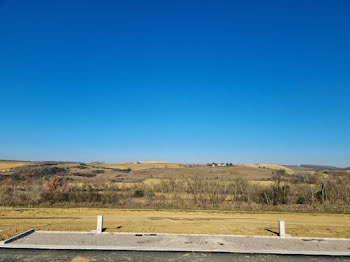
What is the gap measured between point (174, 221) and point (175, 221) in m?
0.06

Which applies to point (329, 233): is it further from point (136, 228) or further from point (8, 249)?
point (8, 249)

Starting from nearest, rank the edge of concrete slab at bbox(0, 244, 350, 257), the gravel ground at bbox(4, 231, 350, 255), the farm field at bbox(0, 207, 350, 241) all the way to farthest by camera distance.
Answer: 1. the edge of concrete slab at bbox(0, 244, 350, 257)
2. the gravel ground at bbox(4, 231, 350, 255)
3. the farm field at bbox(0, 207, 350, 241)

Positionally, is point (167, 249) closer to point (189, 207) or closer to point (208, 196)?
point (189, 207)

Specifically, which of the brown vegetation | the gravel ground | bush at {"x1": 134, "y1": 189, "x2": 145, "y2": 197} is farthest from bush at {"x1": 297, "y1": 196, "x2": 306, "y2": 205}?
bush at {"x1": 134, "y1": 189, "x2": 145, "y2": 197}

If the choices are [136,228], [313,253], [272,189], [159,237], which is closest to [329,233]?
[313,253]

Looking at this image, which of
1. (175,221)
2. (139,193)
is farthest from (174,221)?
(139,193)

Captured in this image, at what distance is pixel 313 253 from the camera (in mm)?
10070

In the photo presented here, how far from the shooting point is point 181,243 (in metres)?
11.2

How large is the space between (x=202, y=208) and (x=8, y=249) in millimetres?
14283

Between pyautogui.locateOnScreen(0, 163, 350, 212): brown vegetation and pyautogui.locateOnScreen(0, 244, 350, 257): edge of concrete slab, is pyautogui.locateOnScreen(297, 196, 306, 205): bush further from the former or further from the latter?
pyautogui.locateOnScreen(0, 244, 350, 257): edge of concrete slab

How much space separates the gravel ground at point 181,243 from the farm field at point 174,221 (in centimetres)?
146

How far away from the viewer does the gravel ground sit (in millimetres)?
10477

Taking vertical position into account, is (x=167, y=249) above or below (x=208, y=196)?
below

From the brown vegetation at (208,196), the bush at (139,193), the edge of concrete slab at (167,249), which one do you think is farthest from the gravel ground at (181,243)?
the bush at (139,193)
